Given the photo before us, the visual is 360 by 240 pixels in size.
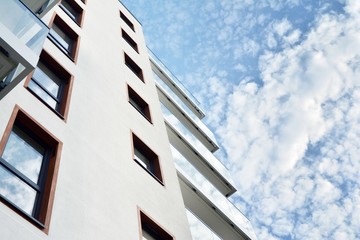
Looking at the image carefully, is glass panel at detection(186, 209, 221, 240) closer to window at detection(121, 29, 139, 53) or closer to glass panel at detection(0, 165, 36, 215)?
→ glass panel at detection(0, 165, 36, 215)

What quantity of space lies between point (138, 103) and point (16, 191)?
345 inches

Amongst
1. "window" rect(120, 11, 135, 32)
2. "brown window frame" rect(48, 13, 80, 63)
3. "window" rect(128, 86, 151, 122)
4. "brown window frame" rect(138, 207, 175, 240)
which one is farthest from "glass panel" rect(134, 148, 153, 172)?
"window" rect(120, 11, 135, 32)

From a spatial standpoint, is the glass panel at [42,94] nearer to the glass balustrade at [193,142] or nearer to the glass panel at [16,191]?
the glass panel at [16,191]

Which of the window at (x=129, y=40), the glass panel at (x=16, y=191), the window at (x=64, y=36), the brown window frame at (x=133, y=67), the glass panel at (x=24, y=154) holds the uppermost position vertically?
the window at (x=129, y=40)

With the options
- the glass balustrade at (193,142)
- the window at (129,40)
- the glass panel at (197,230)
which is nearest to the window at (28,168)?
the glass panel at (197,230)

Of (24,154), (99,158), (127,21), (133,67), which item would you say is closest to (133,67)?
(133,67)

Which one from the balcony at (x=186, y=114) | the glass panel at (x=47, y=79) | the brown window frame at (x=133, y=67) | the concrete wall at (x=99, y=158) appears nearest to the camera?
the concrete wall at (x=99, y=158)

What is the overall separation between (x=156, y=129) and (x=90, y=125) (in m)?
4.88

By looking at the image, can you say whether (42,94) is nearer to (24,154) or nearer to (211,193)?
(24,154)

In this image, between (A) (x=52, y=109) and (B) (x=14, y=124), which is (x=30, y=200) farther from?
(A) (x=52, y=109)

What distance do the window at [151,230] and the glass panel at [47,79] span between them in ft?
12.2

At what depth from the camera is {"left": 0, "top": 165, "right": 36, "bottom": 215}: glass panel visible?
6.65 m

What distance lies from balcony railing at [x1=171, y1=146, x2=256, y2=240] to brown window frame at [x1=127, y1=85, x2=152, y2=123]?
236cm

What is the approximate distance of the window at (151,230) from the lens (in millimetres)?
9633
